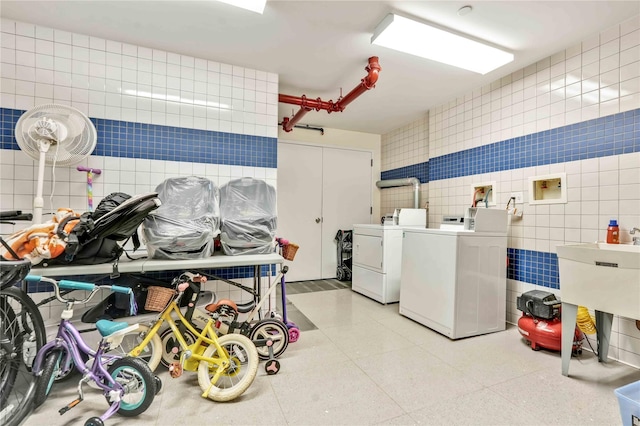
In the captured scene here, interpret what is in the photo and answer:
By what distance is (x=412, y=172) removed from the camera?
4395 millimetres

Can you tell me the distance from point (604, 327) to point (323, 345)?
210 cm

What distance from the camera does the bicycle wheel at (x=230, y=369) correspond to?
1635 millimetres

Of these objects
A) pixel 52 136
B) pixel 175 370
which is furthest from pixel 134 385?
pixel 52 136

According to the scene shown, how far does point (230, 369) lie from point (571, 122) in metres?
3.28

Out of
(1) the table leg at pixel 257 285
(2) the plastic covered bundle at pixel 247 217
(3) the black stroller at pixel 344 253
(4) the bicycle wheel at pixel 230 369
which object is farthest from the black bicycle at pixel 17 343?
(3) the black stroller at pixel 344 253

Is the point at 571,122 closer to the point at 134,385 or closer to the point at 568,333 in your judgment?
the point at 568,333

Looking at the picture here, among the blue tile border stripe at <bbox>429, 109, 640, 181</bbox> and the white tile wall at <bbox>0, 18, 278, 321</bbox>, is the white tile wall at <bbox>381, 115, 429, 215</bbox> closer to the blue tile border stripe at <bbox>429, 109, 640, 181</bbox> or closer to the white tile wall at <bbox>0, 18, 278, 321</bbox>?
the blue tile border stripe at <bbox>429, 109, 640, 181</bbox>

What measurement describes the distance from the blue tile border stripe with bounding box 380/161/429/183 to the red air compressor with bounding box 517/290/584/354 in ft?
7.13

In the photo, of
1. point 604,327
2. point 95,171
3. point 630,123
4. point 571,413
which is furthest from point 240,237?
point 630,123

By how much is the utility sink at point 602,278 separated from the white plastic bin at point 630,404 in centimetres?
44

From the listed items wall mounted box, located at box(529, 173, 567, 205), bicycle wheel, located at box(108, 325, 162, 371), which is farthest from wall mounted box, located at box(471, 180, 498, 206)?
bicycle wheel, located at box(108, 325, 162, 371)

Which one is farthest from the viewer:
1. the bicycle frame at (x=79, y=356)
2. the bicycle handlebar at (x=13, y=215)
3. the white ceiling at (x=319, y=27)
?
the white ceiling at (x=319, y=27)

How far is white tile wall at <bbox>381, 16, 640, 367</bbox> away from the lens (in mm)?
2078

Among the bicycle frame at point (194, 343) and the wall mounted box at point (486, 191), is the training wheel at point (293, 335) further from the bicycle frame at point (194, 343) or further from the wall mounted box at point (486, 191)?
the wall mounted box at point (486, 191)
